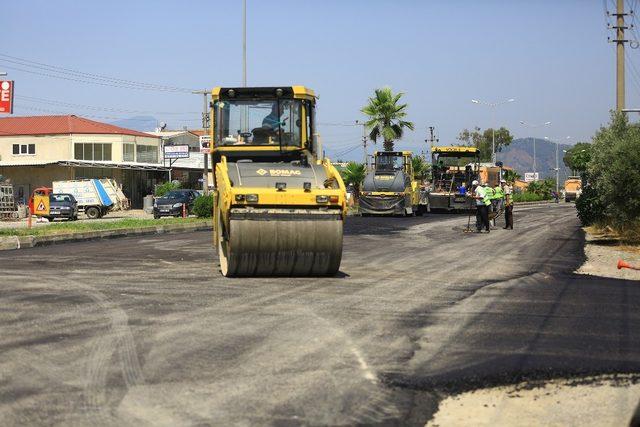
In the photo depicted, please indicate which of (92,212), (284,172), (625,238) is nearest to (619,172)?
(625,238)

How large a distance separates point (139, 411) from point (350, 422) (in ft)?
4.36

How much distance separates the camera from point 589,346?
792 centimetres

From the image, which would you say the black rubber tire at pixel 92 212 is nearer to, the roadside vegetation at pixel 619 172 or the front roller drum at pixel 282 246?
the roadside vegetation at pixel 619 172

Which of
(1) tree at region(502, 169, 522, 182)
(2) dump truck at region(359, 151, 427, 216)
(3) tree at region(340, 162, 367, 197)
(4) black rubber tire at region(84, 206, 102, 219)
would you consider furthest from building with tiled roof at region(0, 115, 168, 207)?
(1) tree at region(502, 169, 522, 182)

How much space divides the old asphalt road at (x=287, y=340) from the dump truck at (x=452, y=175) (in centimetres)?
3105

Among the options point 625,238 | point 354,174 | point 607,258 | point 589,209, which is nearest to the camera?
point 607,258

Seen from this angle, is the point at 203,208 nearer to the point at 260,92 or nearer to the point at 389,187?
the point at 389,187

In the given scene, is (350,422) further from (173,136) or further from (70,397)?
(173,136)

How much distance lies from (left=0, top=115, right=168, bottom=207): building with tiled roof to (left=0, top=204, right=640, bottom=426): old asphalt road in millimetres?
47686

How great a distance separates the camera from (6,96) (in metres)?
36.8

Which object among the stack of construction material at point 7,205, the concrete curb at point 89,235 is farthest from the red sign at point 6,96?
the concrete curb at point 89,235

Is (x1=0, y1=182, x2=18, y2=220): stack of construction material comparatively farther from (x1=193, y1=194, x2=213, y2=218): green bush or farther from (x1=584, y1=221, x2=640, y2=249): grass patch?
(x1=584, y1=221, x2=640, y2=249): grass patch

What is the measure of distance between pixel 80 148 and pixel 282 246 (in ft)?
189

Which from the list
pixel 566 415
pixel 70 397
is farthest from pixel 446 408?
pixel 70 397
